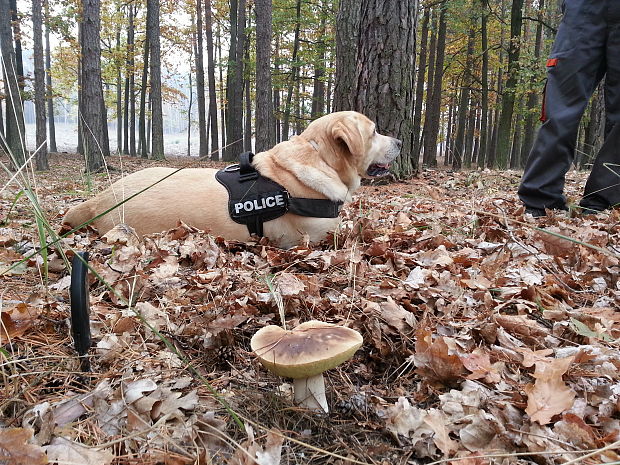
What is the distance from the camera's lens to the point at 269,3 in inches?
429

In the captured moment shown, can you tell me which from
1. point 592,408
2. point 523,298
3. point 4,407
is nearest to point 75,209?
point 4,407

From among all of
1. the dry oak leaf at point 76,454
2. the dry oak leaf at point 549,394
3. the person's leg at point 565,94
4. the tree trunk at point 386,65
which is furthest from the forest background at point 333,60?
the dry oak leaf at point 549,394

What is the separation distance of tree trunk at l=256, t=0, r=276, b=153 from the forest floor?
890cm

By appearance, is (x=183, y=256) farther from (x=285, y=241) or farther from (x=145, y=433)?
(x=145, y=433)

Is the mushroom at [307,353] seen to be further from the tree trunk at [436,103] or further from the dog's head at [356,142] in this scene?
the tree trunk at [436,103]

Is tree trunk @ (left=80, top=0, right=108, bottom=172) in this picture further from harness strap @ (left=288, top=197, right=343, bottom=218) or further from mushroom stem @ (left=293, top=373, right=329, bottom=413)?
mushroom stem @ (left=293, top=373, right=329, bottom=413)

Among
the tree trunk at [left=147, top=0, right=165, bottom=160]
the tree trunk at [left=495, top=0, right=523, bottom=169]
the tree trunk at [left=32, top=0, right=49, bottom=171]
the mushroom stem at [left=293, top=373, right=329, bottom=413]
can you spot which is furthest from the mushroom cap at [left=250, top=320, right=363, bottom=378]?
the tree trunk at [left=147, top=0, right=165, bottom=160]

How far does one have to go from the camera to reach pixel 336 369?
1.69m

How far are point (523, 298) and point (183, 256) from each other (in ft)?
7.26

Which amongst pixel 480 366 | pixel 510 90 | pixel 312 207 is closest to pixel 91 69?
pixel 312 207

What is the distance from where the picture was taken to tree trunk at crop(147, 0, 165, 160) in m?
16.9

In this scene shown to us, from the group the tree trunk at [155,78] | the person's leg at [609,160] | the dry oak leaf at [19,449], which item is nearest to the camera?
the dry oak leaf at [19,449]

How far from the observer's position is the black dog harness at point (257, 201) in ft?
11.4

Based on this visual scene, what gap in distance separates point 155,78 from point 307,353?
62.5ft
